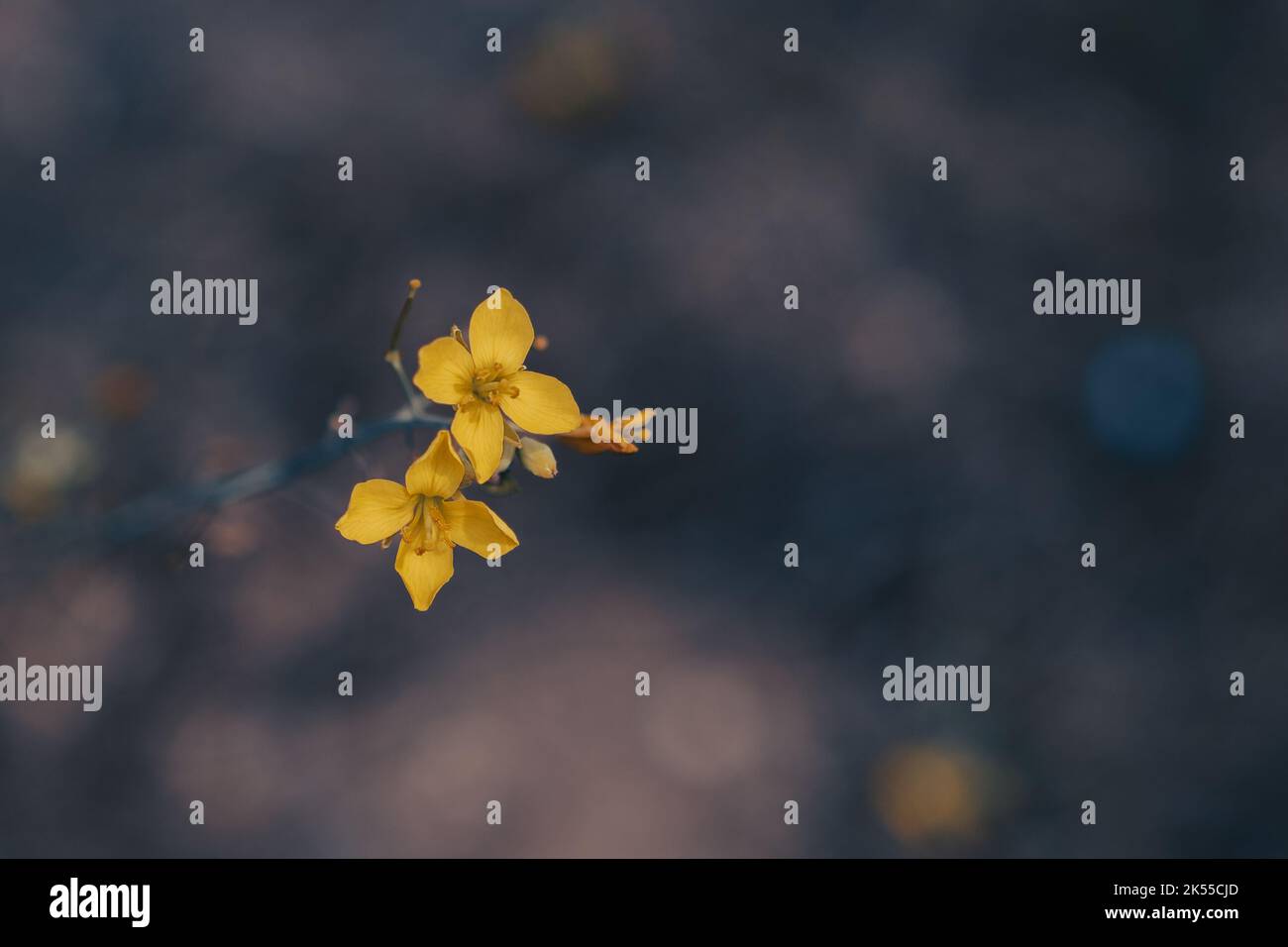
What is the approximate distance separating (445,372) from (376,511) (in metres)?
0.45

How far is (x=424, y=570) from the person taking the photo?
2678 millimetres

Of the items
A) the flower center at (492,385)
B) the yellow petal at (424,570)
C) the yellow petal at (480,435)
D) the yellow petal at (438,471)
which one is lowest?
the yellow petal at (424,570)

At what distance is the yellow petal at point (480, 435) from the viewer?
254cm

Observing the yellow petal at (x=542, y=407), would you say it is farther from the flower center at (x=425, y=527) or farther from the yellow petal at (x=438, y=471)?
the flower center at (x=425, y=527)

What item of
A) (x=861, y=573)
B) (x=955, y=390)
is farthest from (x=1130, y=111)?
(x=861, y=573)

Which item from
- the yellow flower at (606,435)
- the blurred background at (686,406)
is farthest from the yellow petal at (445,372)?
the blurred background at (686,406)

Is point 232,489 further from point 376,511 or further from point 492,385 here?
point 492,385

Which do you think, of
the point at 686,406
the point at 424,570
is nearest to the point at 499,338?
the point at 424,570

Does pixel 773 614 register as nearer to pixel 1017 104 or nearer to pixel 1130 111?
pixel 1017 104

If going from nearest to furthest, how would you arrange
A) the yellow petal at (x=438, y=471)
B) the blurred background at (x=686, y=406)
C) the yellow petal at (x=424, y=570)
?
1. the yellow petal at (x=438, y=471)
2. the yellow petal at (x=424, y=570)
3. the blurred background at (x=686, y=406)

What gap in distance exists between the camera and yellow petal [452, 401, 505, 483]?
2535 mm

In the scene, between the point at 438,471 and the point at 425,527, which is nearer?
the point at 438,471

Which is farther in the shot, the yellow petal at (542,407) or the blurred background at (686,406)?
the blurred background at (686,406)
